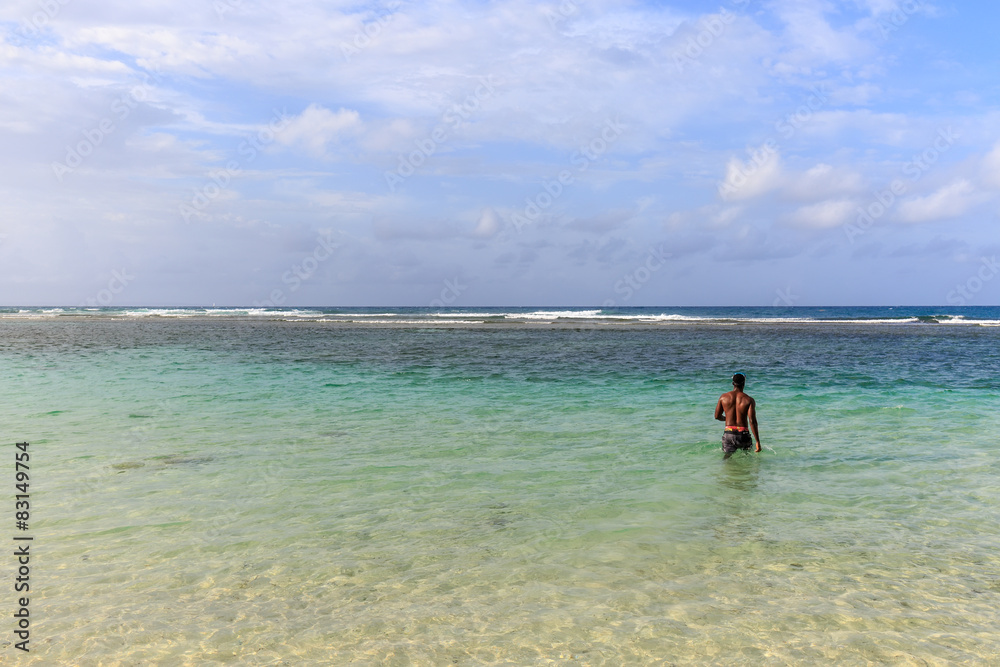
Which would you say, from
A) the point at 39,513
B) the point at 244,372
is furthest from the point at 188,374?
the point at 39,513

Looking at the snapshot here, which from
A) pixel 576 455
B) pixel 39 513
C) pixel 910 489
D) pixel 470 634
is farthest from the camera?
pixel 576 455

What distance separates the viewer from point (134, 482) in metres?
10.3

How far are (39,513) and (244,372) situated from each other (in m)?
18.7

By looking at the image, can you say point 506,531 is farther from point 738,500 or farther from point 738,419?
point 738,419

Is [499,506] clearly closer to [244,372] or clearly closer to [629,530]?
[629,530]

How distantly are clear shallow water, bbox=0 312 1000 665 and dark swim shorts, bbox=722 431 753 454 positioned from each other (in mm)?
256

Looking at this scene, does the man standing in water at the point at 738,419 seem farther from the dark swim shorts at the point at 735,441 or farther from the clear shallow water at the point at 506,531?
the clear shallow water at the point at 506,531

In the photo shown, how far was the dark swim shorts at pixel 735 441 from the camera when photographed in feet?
39.9

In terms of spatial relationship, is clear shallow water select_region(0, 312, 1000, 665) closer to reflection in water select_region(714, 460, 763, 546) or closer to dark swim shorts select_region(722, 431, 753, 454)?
reflection in water select_region(714, 460, 763, 546)

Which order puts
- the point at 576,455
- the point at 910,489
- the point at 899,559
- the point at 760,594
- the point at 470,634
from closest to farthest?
the point at 470,634 → the point at 760,594 → the point at 899,559 → the point at 910,489 → the point at 576,455

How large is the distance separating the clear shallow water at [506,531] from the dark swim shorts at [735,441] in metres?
0.26

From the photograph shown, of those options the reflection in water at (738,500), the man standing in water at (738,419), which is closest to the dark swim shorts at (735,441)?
the man standing in water at (738,419)

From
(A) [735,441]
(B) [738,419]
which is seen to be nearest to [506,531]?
(A) [735,441]

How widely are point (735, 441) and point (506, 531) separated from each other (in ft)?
19.9
